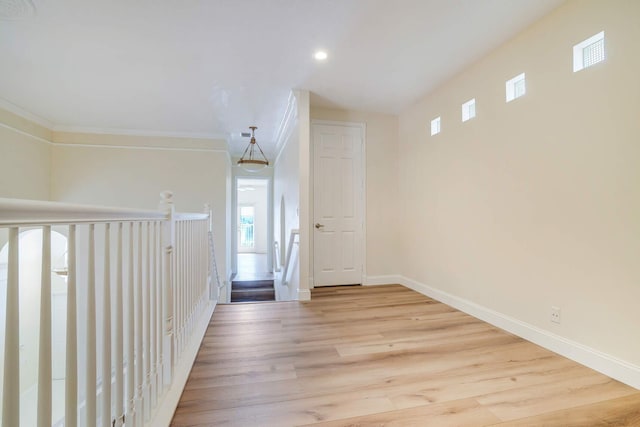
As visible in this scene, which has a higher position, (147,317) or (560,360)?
(147,317)

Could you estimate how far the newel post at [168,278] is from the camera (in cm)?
163

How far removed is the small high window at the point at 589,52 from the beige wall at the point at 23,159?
20.7 ft

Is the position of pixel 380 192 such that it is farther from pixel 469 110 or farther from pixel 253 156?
pixel 253 156

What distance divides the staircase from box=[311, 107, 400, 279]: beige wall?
9.16 ft

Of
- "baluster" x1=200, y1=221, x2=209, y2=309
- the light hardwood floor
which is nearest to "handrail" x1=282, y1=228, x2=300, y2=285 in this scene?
"baluster" x1=200, y1=221, x2=209, y2=309

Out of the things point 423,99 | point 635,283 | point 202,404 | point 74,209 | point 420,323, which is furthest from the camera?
point 423,99

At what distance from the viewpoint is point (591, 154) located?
192 cm

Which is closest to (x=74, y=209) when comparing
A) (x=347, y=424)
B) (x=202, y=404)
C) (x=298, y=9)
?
(x=202, y=404)

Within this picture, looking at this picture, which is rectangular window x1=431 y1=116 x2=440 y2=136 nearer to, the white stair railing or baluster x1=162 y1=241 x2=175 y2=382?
the white stair railing

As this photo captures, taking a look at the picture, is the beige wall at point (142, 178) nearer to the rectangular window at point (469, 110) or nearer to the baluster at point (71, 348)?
the rectangular window at point (469, 110)

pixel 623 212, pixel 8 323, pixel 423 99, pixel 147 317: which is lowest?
pixel 147 317

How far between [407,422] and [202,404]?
42.7 inches

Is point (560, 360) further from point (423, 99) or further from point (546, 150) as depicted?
point (423, 99)

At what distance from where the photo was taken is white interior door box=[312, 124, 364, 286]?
395 cm
